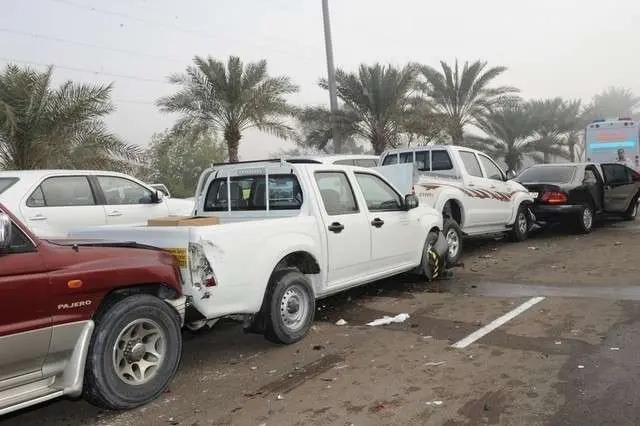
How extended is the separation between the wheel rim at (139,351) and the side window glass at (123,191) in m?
5.09

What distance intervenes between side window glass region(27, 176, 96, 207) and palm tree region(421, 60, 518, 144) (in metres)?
18.8

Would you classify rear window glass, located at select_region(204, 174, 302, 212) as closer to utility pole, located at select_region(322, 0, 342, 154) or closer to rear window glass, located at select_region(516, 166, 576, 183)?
rear window glass, located at select_region(516, 166, 576, 183)

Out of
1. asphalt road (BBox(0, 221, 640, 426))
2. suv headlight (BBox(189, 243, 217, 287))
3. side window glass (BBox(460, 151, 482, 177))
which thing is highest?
side window glass (BBox(460, 151, 482, 177))

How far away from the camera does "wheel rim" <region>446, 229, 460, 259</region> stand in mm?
9578

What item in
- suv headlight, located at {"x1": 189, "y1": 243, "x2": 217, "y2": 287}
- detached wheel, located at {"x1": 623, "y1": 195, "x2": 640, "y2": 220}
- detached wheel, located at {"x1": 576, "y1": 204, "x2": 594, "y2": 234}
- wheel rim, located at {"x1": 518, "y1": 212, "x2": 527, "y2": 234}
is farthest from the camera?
detached wheel, located at {"x1": 623, "y1": 195, "x2": 640, "y2": 220}

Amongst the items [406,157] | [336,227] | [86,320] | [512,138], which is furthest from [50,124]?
[512,138]

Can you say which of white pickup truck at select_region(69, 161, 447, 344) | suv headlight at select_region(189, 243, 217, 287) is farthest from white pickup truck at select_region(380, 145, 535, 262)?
suv headlight at select_region(189, 243, 217, 287)

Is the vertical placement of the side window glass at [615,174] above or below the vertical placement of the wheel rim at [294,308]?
above

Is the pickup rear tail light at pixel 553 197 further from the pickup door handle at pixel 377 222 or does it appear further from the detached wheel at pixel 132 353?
the detached wheel at pixel 132 353

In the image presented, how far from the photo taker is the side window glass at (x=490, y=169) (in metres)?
11.8

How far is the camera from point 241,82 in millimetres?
21141

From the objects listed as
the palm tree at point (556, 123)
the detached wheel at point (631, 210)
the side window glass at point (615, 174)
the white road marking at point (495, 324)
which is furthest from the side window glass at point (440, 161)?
the palm tree at point (556, 123)

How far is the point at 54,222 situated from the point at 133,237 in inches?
144

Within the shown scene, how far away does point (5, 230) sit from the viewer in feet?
11.5
